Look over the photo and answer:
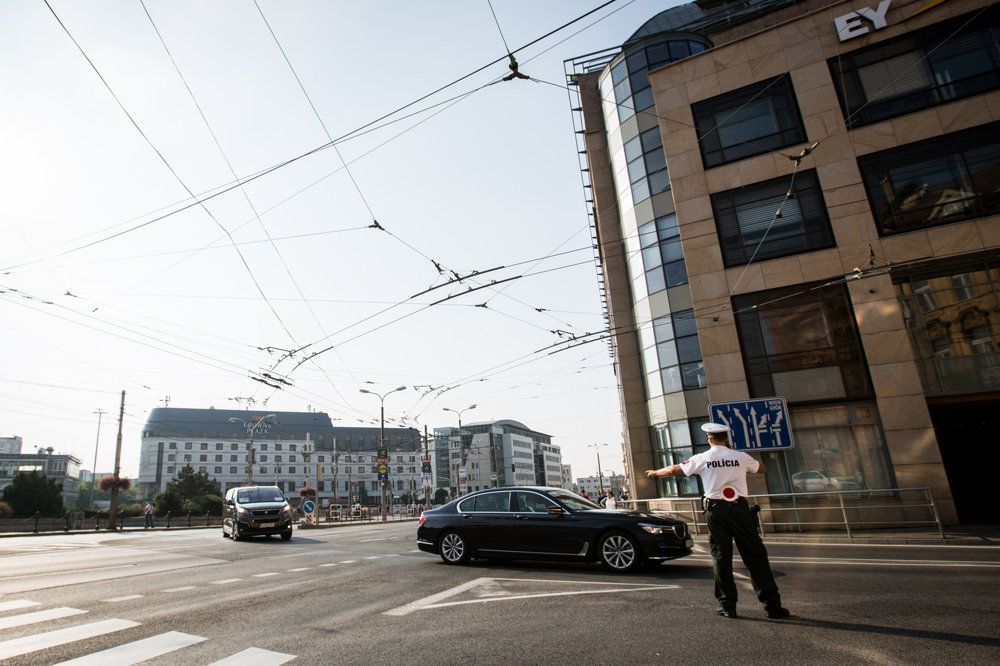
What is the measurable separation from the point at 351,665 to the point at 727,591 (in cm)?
342

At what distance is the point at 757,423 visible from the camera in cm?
1180

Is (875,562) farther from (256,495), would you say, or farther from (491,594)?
(256,495)

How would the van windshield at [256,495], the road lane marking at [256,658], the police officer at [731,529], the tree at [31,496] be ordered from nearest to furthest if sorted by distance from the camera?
the road lane marking at [256,658] < the police officer at [731,529] < the van windshield at [256,495] < the tree at [31,496]

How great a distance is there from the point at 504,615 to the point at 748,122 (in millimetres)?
18452

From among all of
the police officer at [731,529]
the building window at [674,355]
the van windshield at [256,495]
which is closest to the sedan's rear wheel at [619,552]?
the police officer at [731,529]

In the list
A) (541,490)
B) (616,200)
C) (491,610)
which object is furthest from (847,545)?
(616,200)

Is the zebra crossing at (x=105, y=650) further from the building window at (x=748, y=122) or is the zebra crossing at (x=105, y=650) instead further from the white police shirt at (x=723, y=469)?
the building window at (x=748, y=122)

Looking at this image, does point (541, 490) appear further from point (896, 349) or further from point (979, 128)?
point (979, 128)

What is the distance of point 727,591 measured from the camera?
5.02m

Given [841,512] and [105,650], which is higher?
[105,650]

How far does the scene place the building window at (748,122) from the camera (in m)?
17.6

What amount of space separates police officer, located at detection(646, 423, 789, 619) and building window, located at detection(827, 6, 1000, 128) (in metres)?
16.1

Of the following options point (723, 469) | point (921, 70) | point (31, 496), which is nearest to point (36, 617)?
point (723, 469)

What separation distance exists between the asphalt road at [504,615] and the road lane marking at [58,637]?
0.02m
